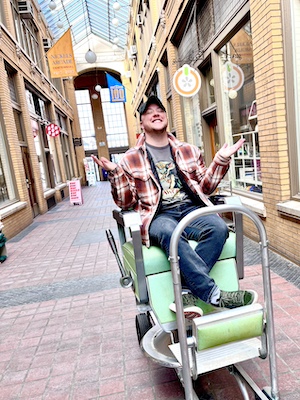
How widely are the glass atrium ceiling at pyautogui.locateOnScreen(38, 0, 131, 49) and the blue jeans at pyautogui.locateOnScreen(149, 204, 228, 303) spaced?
16495mm

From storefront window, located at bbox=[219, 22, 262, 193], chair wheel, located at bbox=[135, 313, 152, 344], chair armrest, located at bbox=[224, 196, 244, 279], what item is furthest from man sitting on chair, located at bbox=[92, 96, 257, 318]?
storefront window, located at bbox=[219, 22, 262, 193]

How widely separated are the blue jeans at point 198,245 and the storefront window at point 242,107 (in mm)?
3223

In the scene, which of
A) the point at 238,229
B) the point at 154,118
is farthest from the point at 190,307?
the point at 154,118

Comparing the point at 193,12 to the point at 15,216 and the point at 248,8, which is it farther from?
the point at 15,216

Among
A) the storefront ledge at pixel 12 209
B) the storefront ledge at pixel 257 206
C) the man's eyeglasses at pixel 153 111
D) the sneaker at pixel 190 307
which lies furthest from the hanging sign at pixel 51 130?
the sneaker at pixel 190 307

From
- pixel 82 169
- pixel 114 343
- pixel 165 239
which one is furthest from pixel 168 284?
pixel 82 169

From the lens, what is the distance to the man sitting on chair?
2025 millimetres

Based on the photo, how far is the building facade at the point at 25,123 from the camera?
27.5 ft

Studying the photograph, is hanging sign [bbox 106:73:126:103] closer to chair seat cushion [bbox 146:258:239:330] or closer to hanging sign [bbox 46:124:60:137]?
hanging sign [bbox 46:124:60:137]

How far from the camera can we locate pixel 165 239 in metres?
1.99

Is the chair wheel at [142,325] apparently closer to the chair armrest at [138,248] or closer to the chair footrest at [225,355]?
the chair armrest at [138,248]

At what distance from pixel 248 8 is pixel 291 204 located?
115 inches

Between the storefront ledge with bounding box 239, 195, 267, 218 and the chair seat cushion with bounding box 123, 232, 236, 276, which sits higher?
the chair seat cushion with bounding box 123, 232, 236, 276

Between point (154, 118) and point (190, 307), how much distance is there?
53.9 inches
